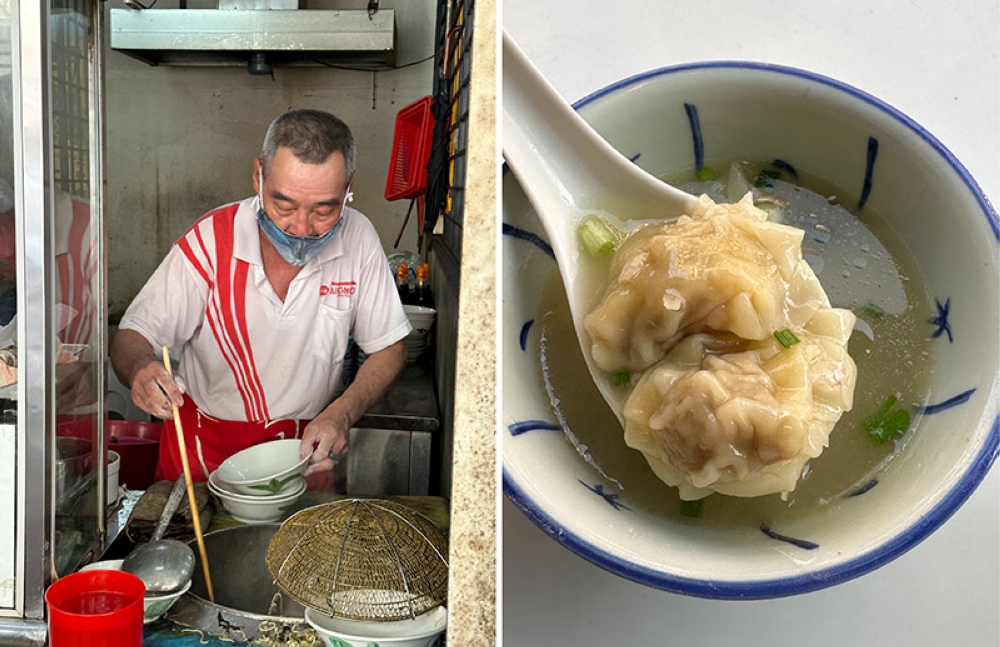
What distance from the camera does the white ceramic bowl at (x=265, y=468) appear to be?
2.06 feet

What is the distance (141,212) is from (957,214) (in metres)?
0.89

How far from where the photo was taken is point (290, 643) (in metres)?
0.59

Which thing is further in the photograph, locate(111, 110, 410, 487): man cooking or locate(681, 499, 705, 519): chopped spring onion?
locate(681, 499, 705, 519): chopped spring onion

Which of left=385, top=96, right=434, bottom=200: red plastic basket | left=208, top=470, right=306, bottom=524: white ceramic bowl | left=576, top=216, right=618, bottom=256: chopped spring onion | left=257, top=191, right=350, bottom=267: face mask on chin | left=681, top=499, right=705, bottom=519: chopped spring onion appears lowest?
left=681, top=499, right=705, bottom=519: chopped spring onion

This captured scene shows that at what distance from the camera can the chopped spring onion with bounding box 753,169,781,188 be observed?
39.3 inches

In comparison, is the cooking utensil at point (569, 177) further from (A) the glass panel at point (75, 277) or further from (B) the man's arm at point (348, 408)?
(A) the glass panel at point (75, 277)

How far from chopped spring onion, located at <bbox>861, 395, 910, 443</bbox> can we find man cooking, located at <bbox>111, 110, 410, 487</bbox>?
68 centimetres

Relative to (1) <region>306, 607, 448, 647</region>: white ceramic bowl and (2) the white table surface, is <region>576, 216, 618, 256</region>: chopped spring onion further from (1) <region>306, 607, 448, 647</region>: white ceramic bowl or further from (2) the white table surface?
(1) <region>306, 607, 448, 647</region>: white ceramic bowl

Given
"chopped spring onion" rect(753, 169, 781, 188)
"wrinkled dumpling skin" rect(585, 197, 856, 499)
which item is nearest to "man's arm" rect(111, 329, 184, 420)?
"wrinkled dumpling skin" rect(585, 197, 856, 499)

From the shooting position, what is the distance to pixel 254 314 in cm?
61

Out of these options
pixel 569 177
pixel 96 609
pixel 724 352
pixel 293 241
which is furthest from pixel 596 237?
pixel 96 609

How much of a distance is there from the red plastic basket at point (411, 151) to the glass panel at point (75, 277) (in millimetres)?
242

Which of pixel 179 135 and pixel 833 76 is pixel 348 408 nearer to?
pixel 179 135

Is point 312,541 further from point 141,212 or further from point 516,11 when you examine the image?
point 516,11
